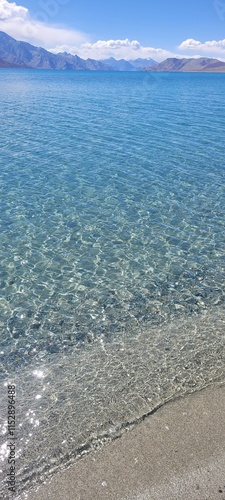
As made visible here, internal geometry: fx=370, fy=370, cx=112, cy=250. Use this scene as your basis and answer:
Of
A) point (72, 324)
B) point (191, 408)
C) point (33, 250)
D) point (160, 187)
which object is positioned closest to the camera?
point (191, 408)

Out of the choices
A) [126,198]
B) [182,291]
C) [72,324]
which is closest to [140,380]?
[72,324]

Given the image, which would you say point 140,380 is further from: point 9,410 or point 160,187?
point 160,187

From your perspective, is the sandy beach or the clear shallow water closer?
the sandy beach

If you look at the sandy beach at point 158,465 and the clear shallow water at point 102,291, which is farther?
the clear shallow water at point 102,291

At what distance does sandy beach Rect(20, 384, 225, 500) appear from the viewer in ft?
28.4

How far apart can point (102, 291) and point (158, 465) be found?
836cm

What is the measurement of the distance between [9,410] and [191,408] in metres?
5.46

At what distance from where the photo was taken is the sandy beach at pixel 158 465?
8648 millimetres

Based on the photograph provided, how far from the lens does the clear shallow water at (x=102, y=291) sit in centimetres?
1123

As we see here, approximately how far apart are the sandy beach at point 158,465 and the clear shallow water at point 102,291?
0.48m

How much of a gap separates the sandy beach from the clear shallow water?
476mm

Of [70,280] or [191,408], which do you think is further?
[70,280]

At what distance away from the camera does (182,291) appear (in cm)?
1672

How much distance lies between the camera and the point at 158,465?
929 cm
